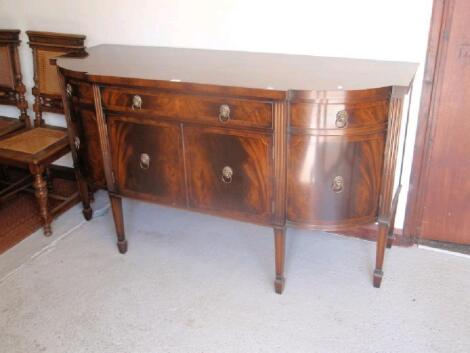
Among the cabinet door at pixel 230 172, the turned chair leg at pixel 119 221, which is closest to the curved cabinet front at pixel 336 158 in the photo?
the cabinet door at pixel 230 172

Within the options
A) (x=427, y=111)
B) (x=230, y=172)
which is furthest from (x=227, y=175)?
(x=427, y=111)

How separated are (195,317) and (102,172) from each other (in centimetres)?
81

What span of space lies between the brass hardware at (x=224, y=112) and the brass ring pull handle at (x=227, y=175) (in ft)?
0.68

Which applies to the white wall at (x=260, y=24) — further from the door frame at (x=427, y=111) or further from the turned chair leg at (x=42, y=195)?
the turned chair leg at (x=42, y=195)

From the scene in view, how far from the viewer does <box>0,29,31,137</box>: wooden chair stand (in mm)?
2818

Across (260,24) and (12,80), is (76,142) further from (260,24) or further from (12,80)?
(260,24)

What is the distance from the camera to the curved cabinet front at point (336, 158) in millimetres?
1751

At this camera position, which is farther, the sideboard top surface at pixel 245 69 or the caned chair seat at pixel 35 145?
the caned chair seat at pixel 35 145

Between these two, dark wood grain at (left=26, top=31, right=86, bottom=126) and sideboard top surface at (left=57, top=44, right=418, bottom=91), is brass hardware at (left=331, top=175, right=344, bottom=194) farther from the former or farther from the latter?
dark wood grain at (left=26, top=31, right=86, bottom=126)

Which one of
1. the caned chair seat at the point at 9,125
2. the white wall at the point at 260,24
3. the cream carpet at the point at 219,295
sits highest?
the white wall at the point at 260,24

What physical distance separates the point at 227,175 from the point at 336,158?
439 millimetres

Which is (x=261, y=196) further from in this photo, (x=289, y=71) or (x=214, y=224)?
(x=214, y=224)

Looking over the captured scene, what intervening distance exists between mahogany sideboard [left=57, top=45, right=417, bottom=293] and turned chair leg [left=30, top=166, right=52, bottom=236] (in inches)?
13.6

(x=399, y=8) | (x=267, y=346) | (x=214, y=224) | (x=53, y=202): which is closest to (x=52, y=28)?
(x=53, y=202)
